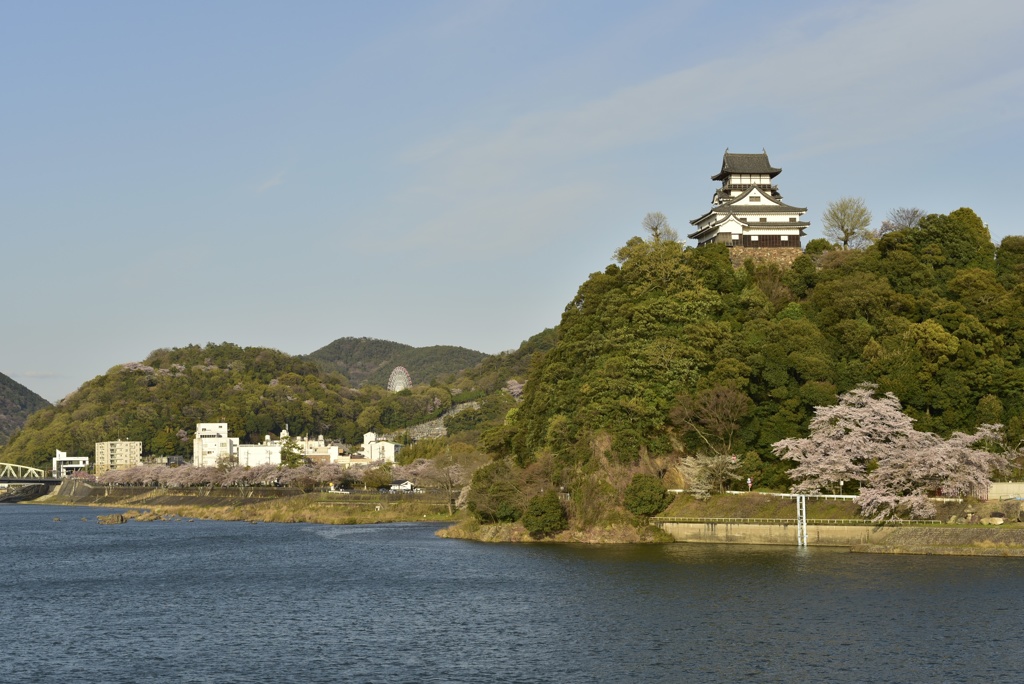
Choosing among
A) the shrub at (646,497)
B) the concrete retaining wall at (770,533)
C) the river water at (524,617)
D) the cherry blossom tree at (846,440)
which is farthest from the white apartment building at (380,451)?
the cherry blossom tree at (846,440)

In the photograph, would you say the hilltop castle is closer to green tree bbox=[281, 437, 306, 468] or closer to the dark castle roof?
the dark castle roof

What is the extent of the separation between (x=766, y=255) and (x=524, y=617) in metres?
70.4

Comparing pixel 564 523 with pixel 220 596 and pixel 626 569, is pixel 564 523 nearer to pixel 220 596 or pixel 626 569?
pixel 626 569

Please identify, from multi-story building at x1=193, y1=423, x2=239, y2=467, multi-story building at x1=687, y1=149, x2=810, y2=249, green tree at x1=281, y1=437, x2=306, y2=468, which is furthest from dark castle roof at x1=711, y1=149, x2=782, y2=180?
multi-story building at x1=193, y1=423, x2=239, y2=467

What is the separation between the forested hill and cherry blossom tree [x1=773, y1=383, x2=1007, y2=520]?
9.21 feet

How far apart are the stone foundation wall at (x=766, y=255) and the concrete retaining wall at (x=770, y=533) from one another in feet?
134

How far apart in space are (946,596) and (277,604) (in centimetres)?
2966

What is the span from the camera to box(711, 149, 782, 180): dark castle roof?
4478 inches

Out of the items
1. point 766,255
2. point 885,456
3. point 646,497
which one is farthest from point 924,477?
point 766,255

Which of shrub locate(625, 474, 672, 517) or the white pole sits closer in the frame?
the white pole

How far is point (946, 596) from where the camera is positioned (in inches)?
1750

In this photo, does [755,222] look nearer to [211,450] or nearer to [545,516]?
[545,516]

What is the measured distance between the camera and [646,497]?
236ft

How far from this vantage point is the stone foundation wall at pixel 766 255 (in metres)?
105
